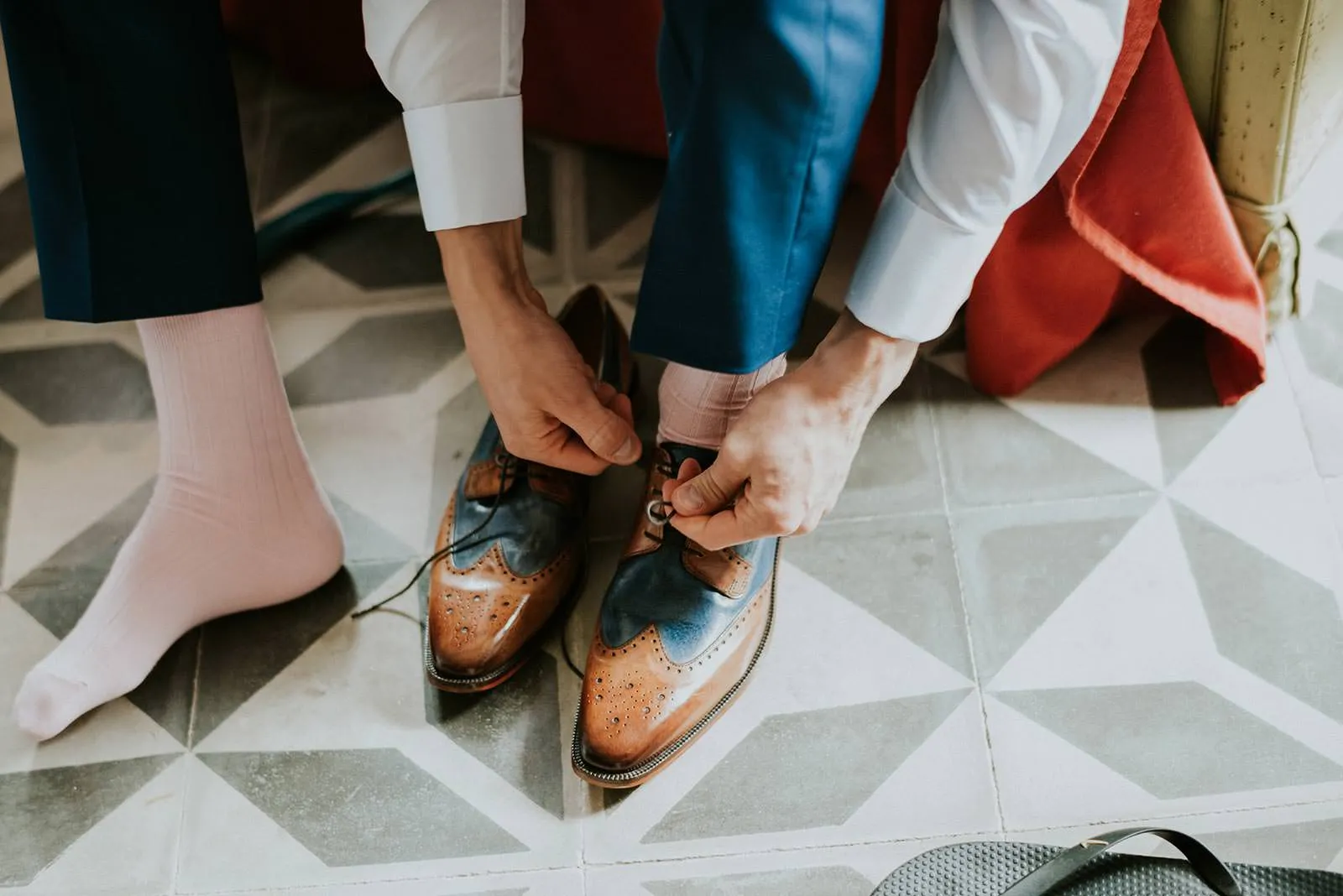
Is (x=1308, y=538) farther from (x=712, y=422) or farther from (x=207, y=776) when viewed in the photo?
(x=207, y=776)

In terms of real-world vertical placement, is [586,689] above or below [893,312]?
below

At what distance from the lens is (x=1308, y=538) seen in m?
0.86

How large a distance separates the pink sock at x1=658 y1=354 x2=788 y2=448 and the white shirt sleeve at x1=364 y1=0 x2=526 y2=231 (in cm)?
17

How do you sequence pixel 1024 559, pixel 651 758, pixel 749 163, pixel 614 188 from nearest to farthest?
pixel 749 163
pixel 651 758
pixel 1024 559
pixel 614 188

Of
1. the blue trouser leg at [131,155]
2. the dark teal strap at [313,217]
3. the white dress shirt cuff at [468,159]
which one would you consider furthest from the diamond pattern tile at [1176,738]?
the dark teal strap at [313,217]

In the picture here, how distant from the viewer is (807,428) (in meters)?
0.64

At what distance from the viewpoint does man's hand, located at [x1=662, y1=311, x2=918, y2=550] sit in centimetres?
64

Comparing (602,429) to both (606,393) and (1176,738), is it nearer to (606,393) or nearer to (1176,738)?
(606,393)

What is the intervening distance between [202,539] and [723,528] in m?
0.39

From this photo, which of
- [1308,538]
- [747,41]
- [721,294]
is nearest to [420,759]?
[721,294]

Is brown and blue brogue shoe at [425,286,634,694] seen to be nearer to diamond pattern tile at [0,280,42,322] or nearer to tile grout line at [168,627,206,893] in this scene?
tile grout line at [168,627,206,893]

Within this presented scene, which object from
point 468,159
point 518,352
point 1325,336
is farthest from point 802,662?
point 1325,336

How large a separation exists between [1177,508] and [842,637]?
0.29 meters

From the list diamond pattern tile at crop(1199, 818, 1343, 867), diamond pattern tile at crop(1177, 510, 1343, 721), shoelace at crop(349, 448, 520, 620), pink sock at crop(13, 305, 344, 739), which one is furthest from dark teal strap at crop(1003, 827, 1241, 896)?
pink sock at crop(13, 305, 344, 739)
